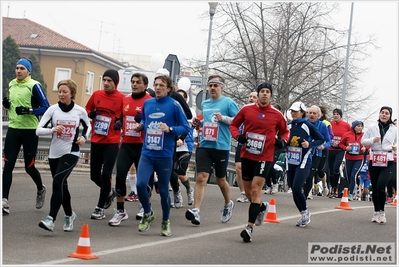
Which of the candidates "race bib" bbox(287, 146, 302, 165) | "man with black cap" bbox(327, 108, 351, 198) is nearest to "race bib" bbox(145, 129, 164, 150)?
"race bib" bbox(287, 146, 302, 165)

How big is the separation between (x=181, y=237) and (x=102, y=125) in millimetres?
2170

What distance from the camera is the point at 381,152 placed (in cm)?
1345

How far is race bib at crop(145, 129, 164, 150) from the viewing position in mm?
10531

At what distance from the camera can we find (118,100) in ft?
39.1

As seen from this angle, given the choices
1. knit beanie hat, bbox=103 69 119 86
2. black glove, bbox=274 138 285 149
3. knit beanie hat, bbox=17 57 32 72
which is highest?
knit beanie hat, bbox=17 57 32 72

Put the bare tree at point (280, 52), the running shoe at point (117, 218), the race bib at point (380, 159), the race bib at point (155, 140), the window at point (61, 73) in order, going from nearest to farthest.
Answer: the race bib at point (155, 140) → the running shoe at point (117, 218) → the race bib at point (380, 159) → the bare tree at point (280, 52) → the window at point (61, 73)

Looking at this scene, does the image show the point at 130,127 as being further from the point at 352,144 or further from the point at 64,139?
the point at 352,144

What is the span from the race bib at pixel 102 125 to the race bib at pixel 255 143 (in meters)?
2.08

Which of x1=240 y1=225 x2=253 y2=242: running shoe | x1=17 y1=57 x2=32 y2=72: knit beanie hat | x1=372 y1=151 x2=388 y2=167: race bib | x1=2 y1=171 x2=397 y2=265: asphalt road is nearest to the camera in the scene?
x1=2 y1=171 x2=397 y2=265: asphalt road

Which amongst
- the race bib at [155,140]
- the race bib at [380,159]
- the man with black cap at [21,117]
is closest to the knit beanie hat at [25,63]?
the man with black cap at [21,117]

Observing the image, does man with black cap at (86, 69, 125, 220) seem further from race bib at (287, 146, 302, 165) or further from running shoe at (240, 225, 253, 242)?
race bib at (287, 146, 302, 165)

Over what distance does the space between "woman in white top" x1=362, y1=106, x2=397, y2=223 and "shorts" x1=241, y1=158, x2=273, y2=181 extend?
10.0 feet

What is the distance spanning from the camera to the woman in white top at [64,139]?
10555mm

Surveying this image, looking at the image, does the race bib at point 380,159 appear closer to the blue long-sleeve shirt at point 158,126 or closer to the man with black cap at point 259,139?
the man with black cap at point 259,139
